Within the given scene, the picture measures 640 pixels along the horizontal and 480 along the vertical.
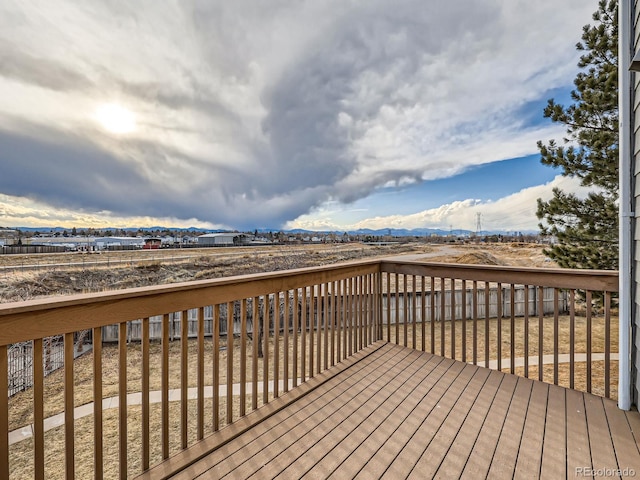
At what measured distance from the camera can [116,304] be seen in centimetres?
133

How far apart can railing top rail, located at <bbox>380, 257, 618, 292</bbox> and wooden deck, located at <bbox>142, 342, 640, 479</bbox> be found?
33.2 inches

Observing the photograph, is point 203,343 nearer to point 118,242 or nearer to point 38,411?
point 38,411

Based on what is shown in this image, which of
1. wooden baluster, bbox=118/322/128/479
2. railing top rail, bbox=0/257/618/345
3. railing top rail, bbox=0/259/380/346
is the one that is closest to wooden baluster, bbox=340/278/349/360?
railing top rail, bbox=0/257/618/345

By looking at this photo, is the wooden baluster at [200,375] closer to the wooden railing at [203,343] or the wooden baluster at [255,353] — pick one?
the wooden railing at [203,343]

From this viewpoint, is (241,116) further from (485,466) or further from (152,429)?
(485,466)

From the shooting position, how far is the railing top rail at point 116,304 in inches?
41.6

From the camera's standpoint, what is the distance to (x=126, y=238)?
8.50m

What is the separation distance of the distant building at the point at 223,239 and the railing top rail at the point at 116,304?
9712 millimetres

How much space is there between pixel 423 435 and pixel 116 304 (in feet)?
6.19

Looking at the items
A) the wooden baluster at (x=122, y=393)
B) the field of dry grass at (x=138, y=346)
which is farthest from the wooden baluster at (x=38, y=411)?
the field of dry grass at (x=138, y=346)

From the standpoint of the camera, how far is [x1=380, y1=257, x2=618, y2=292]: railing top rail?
7.29 feet

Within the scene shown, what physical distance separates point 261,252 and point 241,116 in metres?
5.45

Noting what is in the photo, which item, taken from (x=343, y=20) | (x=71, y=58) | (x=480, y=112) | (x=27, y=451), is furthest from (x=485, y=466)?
(x=71, y=58)

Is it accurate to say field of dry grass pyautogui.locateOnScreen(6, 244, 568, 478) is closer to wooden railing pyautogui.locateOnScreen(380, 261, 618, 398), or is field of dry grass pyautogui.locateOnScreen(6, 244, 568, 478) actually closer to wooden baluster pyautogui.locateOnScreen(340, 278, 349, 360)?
wooden railing pyautogui.locateOnScreen(380, 261, 618, 398)
